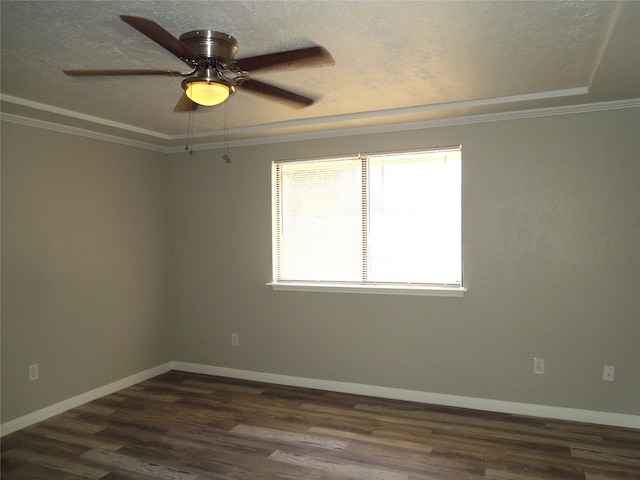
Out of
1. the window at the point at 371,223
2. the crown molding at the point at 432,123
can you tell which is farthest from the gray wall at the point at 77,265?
the window at the point at 371,223

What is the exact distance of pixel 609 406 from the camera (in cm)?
343

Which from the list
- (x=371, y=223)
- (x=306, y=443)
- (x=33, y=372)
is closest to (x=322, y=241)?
(x=371, y=223)

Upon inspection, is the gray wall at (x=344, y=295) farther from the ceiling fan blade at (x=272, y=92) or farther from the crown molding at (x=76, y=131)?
the ceiling fan blade at (x=272, y=92)

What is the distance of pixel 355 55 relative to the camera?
8.17 feet

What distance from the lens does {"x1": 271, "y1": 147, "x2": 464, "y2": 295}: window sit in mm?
3920

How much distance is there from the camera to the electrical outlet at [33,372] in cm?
361

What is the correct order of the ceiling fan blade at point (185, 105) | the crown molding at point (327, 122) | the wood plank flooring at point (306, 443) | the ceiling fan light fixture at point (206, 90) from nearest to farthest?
the ceiling fan light fixture at point (206, 90), the ceiling fan blade at point (185, 105), the wood plank flooring at point (306, 443), the crown molding at point (327, 122)

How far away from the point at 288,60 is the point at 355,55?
0.66m

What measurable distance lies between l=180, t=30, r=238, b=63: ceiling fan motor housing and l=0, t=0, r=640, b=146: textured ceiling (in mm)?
69

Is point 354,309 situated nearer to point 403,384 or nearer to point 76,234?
point 403,384

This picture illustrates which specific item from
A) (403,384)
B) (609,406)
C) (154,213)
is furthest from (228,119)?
(609,406)

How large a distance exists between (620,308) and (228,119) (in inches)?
136

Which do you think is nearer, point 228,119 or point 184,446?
point 184,446

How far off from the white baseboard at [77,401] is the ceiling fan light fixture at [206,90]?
305cm
